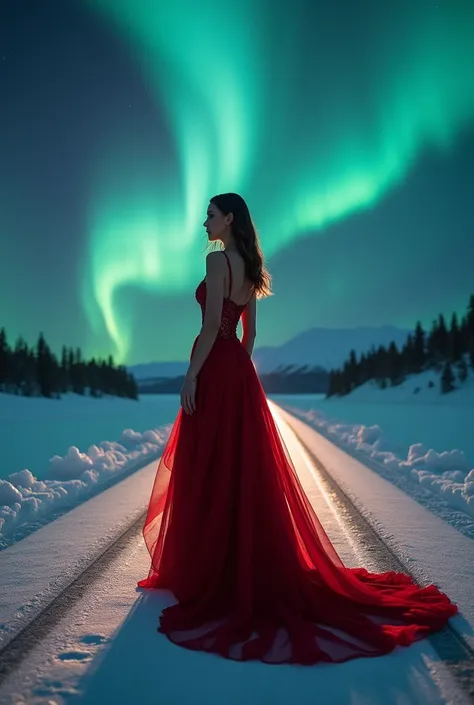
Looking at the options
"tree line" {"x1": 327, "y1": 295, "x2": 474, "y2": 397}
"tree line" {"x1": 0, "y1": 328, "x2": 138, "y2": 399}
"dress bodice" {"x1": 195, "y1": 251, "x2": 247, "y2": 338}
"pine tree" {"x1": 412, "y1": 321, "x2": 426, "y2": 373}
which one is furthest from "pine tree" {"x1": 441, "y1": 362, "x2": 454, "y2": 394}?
"dress bodice" {"x1": 195, "y1": 251, "x2": 247, "y2": 338}

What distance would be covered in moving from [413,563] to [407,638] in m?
1.43

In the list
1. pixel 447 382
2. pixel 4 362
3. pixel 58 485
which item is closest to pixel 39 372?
pixel 4 362

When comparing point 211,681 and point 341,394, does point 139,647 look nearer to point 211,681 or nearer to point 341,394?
point 211,681

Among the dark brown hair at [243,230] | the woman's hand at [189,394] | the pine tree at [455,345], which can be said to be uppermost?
the pine tree at [455,345]

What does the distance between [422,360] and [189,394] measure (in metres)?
76.2

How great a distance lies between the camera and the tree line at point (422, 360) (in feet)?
201

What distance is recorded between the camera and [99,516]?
20.1ft

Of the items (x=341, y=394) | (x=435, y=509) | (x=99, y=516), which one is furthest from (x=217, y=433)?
(x=341, y=394)

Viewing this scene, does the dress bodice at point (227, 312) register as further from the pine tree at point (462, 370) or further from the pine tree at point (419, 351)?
the pine tree at point (419, 351)

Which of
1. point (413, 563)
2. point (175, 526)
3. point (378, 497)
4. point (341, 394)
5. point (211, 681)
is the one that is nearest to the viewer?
point (211, 681)

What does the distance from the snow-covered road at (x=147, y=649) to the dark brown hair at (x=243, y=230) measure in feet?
7.87

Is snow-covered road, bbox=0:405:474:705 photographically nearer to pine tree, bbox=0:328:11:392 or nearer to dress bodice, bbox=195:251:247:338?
dress bodice, bbox=195:251:247:338

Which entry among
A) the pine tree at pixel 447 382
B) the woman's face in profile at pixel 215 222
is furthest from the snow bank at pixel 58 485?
the pine tree at pixel 447 382

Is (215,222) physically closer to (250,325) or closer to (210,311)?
(210,311)
